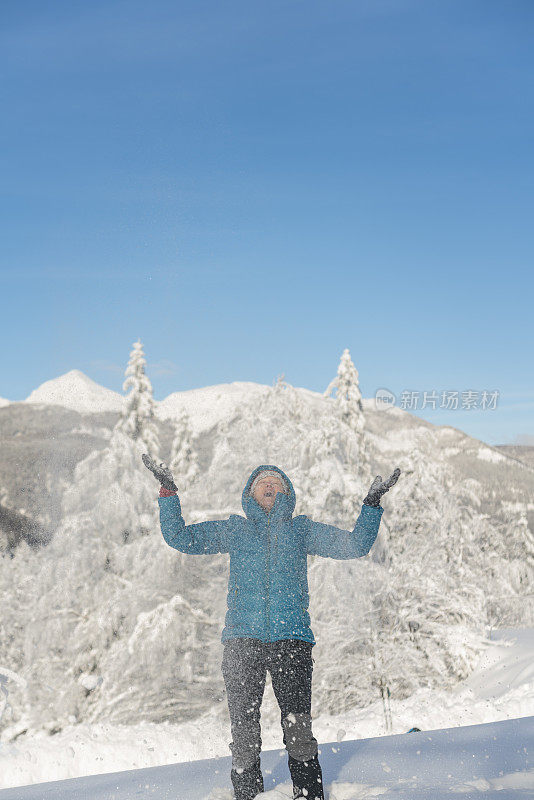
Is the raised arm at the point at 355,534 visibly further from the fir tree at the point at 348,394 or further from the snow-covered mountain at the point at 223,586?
the fir tree at the point at 348,394

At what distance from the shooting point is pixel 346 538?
3.33m

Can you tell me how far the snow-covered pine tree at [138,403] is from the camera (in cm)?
1898

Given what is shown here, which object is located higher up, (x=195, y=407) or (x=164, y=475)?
(x=195, y=407)

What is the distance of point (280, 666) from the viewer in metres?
3.07

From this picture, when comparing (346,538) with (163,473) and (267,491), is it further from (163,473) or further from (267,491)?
(163,473)

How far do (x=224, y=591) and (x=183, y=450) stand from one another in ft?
30.4

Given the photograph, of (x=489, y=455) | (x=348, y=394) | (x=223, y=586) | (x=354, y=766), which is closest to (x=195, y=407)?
(x=348, y=394)

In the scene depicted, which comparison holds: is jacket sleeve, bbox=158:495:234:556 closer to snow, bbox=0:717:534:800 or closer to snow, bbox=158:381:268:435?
snow, bbox=0:717:534:800

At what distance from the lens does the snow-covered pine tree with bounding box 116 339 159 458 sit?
1898 cm

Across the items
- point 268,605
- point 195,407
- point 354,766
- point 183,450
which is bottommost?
point 354,766

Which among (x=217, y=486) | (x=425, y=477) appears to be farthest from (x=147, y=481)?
(x=425, y=477)

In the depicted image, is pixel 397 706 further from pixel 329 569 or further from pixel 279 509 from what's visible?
pixel 279 509

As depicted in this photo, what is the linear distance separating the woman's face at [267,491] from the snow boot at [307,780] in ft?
3.73

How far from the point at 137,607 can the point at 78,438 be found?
32.9 feet
